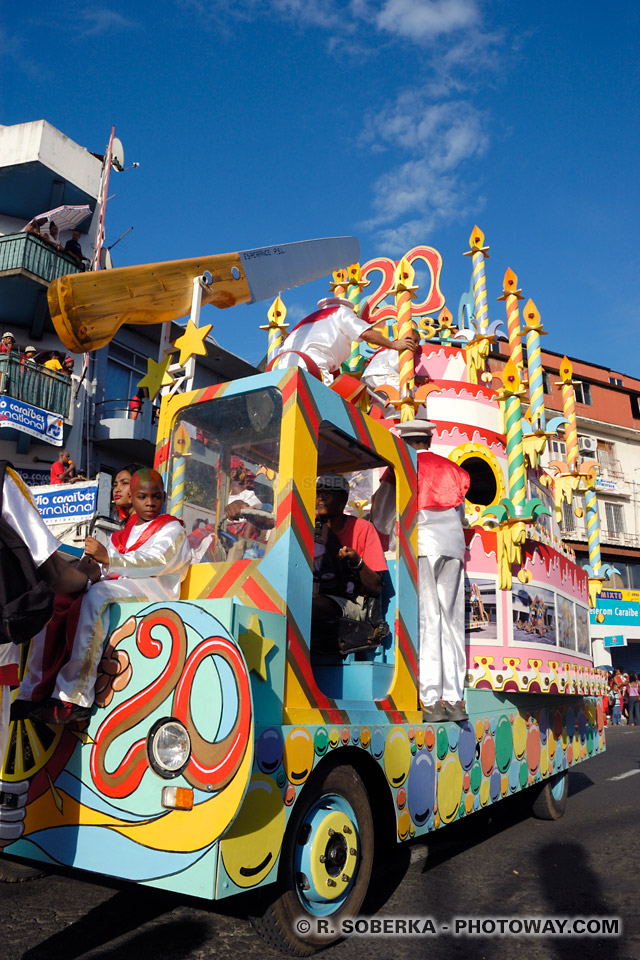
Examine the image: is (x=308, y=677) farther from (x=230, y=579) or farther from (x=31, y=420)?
(x=31, y=420)

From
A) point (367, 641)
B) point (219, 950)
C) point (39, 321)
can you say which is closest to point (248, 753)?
point (219, 950)

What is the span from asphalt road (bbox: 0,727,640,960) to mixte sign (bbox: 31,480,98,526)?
721cm

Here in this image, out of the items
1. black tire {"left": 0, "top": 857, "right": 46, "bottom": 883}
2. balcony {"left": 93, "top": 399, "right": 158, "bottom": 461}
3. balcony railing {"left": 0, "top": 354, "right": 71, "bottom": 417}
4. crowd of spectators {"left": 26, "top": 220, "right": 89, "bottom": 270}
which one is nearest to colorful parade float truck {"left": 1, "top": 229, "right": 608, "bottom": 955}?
black tire {"left": 0, "top": 857, "right": 46, "bottom": 883}

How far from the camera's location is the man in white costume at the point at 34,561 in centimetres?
270

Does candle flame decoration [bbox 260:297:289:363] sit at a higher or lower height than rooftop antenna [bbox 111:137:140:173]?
lower

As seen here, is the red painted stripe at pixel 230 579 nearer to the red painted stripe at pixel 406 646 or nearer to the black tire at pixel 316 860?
the black tire at pixel 316 860

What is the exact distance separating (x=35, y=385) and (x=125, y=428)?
2.62m

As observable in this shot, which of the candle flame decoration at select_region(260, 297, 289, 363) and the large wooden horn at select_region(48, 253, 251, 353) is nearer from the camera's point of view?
the large wooden horn at select_region(48, 253, 251, 353)

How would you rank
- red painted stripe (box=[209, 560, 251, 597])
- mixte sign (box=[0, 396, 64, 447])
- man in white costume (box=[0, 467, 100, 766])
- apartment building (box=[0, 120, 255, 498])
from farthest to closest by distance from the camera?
apartment building (box=[0, 120, 255, 498])
mixte sign (box=[0, 396, 64, 447])
red painted stripe (box=[209, 560, 251, 597])
man in white costume (box=[0, 467, 100, 766])

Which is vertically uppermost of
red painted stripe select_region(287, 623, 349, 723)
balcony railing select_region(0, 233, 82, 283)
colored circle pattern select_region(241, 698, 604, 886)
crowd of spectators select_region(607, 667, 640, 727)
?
balcony railing select_region(0, 233, 82, 283)

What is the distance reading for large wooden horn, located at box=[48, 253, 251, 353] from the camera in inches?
181

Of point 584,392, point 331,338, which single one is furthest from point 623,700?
point 331,338

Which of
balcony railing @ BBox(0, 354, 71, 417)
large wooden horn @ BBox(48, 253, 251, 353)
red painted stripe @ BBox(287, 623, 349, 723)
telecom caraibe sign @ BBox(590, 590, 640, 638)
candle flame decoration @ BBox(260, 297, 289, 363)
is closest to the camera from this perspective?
red painted stripe @ BBox(287, 623, 349, 723)

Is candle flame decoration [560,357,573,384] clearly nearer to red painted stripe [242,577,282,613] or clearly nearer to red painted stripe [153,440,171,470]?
red painted stripe [153,440,171,470]
